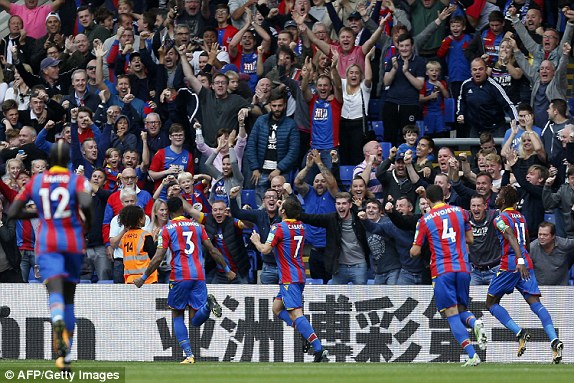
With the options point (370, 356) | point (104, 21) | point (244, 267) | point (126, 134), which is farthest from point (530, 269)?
point (104, 21)

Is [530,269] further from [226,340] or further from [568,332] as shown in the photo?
[226,340]

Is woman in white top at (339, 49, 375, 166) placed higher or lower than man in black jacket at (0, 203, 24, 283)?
higher

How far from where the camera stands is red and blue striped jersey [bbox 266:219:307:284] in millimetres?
18078

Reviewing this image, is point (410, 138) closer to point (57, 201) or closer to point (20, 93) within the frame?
point (20, 93)

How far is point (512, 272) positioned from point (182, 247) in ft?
15.2

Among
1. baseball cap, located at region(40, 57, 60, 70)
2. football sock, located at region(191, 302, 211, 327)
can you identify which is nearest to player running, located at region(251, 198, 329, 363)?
football sock, located at region(191, 302, 211, 327)

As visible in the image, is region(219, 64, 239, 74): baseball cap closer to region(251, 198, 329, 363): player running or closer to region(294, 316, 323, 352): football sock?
region(251, 198, 329, 363): player running

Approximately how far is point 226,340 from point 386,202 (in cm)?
336

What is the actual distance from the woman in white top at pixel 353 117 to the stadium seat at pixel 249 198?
69.9 inches

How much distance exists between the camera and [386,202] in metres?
20.5

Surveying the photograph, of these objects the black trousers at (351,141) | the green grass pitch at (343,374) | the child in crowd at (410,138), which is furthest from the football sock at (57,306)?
the black trousers at (351,141)

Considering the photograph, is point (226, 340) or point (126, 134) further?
point (126, 134)

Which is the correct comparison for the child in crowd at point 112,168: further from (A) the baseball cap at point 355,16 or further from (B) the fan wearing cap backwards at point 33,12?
(B) the fan wearing cap backwards at point 33,12

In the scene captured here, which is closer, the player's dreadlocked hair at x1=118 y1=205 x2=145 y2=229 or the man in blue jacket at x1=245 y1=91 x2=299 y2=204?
the player's dreadlocked hair at x1=118 y1=205 x2=145 y2=229
